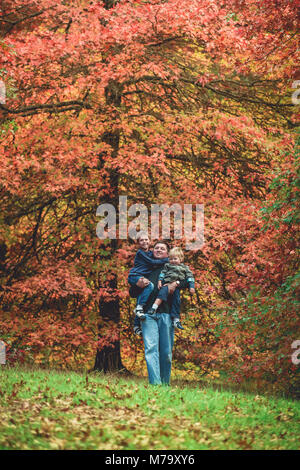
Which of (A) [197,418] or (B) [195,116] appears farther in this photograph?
(B) [195,116]

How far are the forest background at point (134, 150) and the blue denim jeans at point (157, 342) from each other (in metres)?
1.63

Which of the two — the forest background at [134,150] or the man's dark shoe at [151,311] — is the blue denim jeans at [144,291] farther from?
the forest background at [134,150]

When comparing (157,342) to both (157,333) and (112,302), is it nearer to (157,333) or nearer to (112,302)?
(157,333)

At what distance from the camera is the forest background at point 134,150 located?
10.2 metres

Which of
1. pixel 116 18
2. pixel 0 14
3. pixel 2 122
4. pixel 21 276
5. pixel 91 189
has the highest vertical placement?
pixel 0 14

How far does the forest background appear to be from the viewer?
10164 mm

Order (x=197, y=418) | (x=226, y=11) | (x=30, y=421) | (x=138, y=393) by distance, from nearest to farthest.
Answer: (x=30, y=421) < (x=197, y=418) < (x=138, y=393) < (x=226, y=11)

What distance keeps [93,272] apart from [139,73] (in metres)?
3.98

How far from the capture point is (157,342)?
775 centimetres

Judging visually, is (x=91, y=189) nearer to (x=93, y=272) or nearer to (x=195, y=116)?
(x=93, y=272)

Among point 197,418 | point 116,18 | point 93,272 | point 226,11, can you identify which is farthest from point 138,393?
point 226,11

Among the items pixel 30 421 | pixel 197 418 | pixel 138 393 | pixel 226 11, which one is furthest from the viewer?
pixel 226 11

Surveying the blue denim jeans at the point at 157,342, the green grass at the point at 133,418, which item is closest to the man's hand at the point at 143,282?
the blue denim jeans at the point at 157,342

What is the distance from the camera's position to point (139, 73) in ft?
34.5
